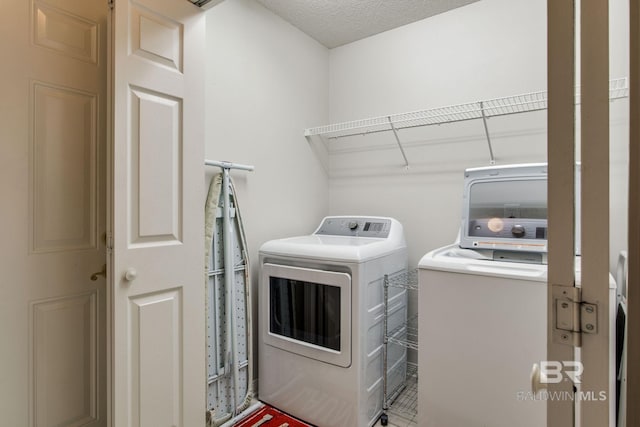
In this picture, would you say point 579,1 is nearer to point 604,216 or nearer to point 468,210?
point 604,216

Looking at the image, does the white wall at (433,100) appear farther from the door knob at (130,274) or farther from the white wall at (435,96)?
the door knob at (130,274)

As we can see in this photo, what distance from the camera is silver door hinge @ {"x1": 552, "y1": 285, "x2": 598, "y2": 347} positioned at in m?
0.62

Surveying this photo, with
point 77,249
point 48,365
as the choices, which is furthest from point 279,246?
point 48,365

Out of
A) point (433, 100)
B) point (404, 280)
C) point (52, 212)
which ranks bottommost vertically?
point (404, 280)

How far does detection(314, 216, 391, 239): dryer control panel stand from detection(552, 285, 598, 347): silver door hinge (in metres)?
1.45

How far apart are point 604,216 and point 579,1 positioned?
43cm

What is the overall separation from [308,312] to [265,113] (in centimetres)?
138

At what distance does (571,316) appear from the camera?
642mm

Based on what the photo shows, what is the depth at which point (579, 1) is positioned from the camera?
25.1 inches

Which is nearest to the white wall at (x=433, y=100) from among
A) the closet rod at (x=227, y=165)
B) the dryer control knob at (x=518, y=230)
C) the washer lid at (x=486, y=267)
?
the dryer control knob at (x=518, y=230)

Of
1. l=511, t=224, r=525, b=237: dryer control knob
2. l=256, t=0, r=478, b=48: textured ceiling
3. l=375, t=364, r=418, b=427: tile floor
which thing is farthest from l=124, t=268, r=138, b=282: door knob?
l=256, t=0, r=478, b=48: textured ceiling

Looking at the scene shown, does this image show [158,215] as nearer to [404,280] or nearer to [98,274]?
[98,274]

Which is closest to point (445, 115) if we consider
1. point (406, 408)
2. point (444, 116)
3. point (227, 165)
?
point (444, 116)

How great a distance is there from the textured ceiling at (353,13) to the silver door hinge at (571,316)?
86.1 inches
